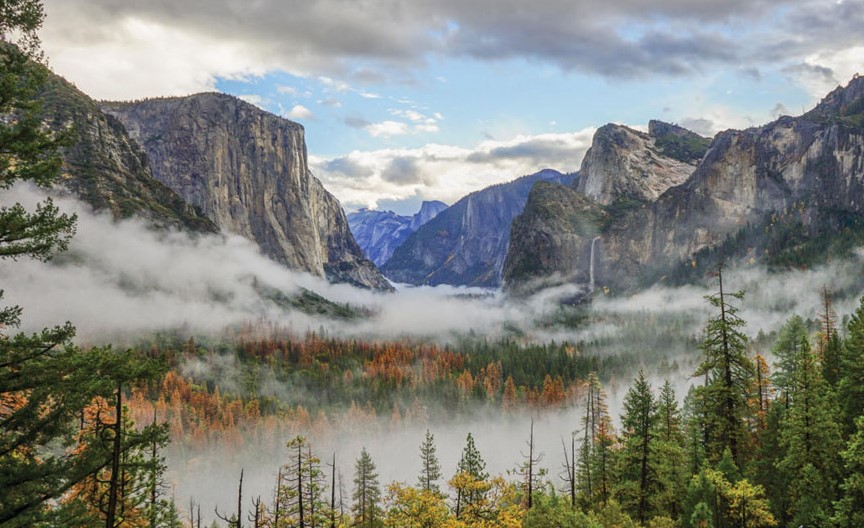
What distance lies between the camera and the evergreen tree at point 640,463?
134ft

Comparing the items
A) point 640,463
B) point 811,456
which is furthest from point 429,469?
point 811,456

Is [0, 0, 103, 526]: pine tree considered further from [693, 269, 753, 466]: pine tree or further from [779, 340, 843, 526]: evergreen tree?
[779, 340, 843, 526]: evergreen tree

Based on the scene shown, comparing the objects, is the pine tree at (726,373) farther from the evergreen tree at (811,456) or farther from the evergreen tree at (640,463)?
the evergreen tree at (640,463)

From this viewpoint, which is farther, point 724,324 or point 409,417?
point 409,417

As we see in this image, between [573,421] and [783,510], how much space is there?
128455 millimetres

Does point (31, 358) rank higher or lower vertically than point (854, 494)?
higher

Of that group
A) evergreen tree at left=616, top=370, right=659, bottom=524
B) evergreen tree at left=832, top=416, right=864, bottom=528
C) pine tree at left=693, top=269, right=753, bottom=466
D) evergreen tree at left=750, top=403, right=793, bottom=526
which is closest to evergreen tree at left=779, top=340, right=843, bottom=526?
evergreen tree at left=750, top=403, right=793, bottom=526

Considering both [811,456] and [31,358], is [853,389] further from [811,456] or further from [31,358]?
[31,358]

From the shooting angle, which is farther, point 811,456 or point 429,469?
point 429,469

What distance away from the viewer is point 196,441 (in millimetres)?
147250

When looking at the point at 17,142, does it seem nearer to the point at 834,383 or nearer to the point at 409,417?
the point at 834,383

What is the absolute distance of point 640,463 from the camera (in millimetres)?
42750

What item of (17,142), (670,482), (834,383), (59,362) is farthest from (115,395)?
(834,383)

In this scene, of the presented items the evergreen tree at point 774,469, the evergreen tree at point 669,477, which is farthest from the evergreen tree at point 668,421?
the evergreen tree at point 774,469
